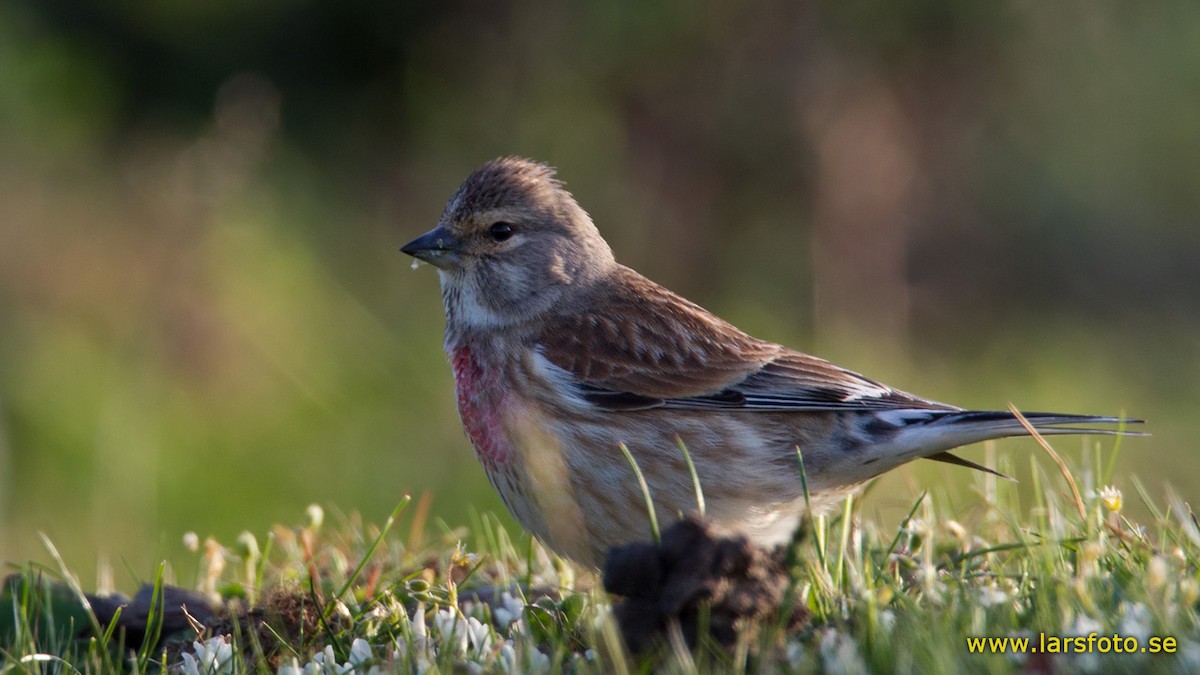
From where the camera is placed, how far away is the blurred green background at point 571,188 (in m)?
8.77

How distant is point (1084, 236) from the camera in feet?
40.3

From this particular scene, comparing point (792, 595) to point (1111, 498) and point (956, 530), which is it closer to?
point (1111, 498)

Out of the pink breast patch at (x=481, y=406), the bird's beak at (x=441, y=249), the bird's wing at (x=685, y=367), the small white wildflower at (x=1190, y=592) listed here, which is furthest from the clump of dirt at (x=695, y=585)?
the bird's beak at (x=441, y=249)

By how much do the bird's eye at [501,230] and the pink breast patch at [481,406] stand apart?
49 centimetres

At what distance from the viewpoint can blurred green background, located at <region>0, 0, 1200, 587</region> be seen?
8766 mm

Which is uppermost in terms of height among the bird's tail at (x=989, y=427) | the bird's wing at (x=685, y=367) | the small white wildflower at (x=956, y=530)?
the bird's wing at (x=685, y=367)

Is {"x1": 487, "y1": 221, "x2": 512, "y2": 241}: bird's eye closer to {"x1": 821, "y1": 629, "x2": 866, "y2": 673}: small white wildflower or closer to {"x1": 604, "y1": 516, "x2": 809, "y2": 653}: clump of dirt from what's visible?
{"x1": 604, "y1": 516, "x2": 809, "y2": 653}: clump of dirt

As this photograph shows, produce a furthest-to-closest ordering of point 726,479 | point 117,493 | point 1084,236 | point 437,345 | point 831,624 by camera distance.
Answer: point 1084,236
point 437,345
point 117,493
point 726,479
point 831,624

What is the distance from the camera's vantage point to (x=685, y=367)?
451cm

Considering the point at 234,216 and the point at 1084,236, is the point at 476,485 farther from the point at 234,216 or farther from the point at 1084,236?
the point at 1084,236

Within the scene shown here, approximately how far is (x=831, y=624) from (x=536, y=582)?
143cm

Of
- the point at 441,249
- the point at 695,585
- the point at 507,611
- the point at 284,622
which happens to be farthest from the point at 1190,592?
the point at 441,249

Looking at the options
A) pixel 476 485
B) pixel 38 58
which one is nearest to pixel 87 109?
pixel 38 58

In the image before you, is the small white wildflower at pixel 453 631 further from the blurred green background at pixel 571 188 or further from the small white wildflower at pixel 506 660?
the blurred green background at pixel 571 188
